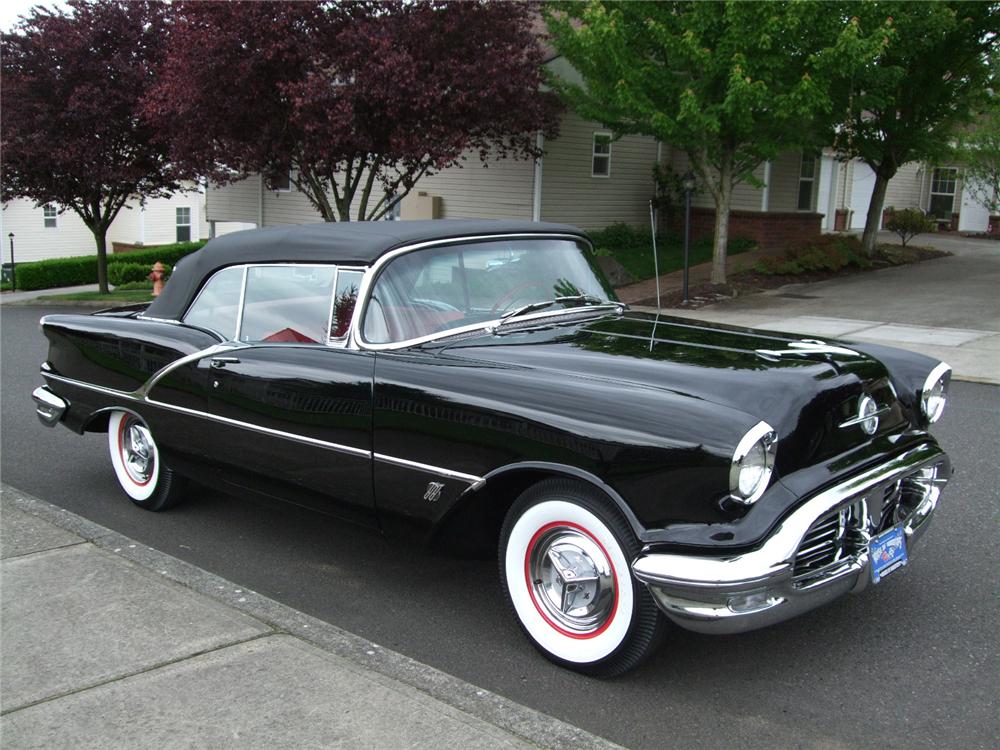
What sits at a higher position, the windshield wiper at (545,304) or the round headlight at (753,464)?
the windshield wiper at (545,304)

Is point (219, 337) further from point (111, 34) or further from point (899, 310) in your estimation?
point (111, 34)

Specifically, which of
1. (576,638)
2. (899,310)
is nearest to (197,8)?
(899,310)

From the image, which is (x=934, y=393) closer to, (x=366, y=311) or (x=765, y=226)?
(x=366, y=311)

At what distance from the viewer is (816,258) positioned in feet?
61.5

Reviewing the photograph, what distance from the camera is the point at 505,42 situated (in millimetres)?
16688

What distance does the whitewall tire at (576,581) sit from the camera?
329 centimetres

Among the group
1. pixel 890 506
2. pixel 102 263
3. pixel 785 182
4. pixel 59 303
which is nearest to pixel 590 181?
pixel 785 182

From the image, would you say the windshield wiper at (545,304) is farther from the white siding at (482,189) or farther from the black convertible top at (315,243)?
the white siding at (482,189)

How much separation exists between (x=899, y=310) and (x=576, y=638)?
12.5 metres

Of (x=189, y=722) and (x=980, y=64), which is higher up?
(x=980, y=64)

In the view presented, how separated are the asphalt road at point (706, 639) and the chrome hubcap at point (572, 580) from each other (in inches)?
8.9

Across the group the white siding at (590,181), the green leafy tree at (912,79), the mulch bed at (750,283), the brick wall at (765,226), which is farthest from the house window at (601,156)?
the mulch bed at (750,283)

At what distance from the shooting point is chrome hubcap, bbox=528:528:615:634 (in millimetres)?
3381

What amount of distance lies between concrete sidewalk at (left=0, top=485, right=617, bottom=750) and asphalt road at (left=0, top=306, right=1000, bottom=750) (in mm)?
268
